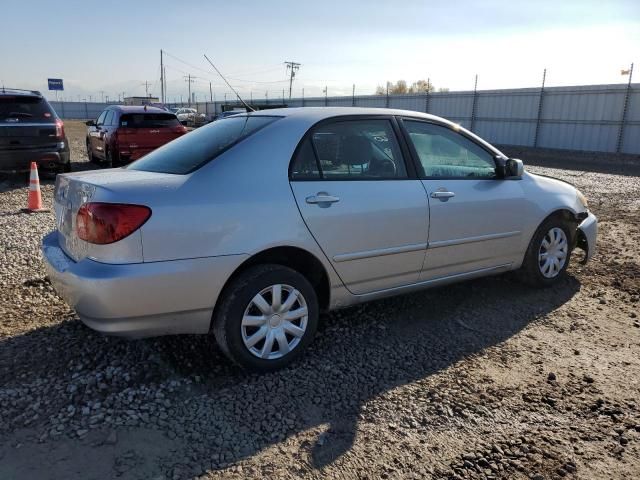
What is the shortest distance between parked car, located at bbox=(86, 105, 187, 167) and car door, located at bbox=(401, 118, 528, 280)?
907 centimetres

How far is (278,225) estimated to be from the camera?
3.21m

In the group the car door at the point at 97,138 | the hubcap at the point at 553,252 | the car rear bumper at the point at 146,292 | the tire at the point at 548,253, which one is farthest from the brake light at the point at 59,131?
the hubcap at the point at 553,252

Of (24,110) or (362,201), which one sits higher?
(24,110)

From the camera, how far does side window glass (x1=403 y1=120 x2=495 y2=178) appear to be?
4.07 metres

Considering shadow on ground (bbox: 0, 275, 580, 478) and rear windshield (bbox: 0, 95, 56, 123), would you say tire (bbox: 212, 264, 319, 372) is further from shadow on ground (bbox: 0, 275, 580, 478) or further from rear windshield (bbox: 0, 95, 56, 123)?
rear windshield (bbox: 0, 95, 56, 123)

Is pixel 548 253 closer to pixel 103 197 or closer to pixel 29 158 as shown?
pixel 103 197

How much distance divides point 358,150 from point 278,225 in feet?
3.10

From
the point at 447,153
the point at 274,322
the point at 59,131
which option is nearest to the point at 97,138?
the point at 59,131

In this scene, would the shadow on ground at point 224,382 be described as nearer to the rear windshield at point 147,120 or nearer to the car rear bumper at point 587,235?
the car rear bumper at point 587,235

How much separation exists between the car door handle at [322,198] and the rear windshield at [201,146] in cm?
59

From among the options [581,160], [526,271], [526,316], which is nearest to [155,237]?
[526,316]

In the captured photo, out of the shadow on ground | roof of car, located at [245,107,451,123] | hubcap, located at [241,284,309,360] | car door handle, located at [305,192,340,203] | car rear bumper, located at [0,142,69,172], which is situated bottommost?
the shadow on ground

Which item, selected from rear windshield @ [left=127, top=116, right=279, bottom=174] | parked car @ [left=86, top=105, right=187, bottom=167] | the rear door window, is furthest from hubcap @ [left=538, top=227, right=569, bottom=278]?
parked car @ [left=86, top=105, right=187, bottom=167]

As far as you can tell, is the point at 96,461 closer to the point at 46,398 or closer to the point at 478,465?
the point at 46,398
